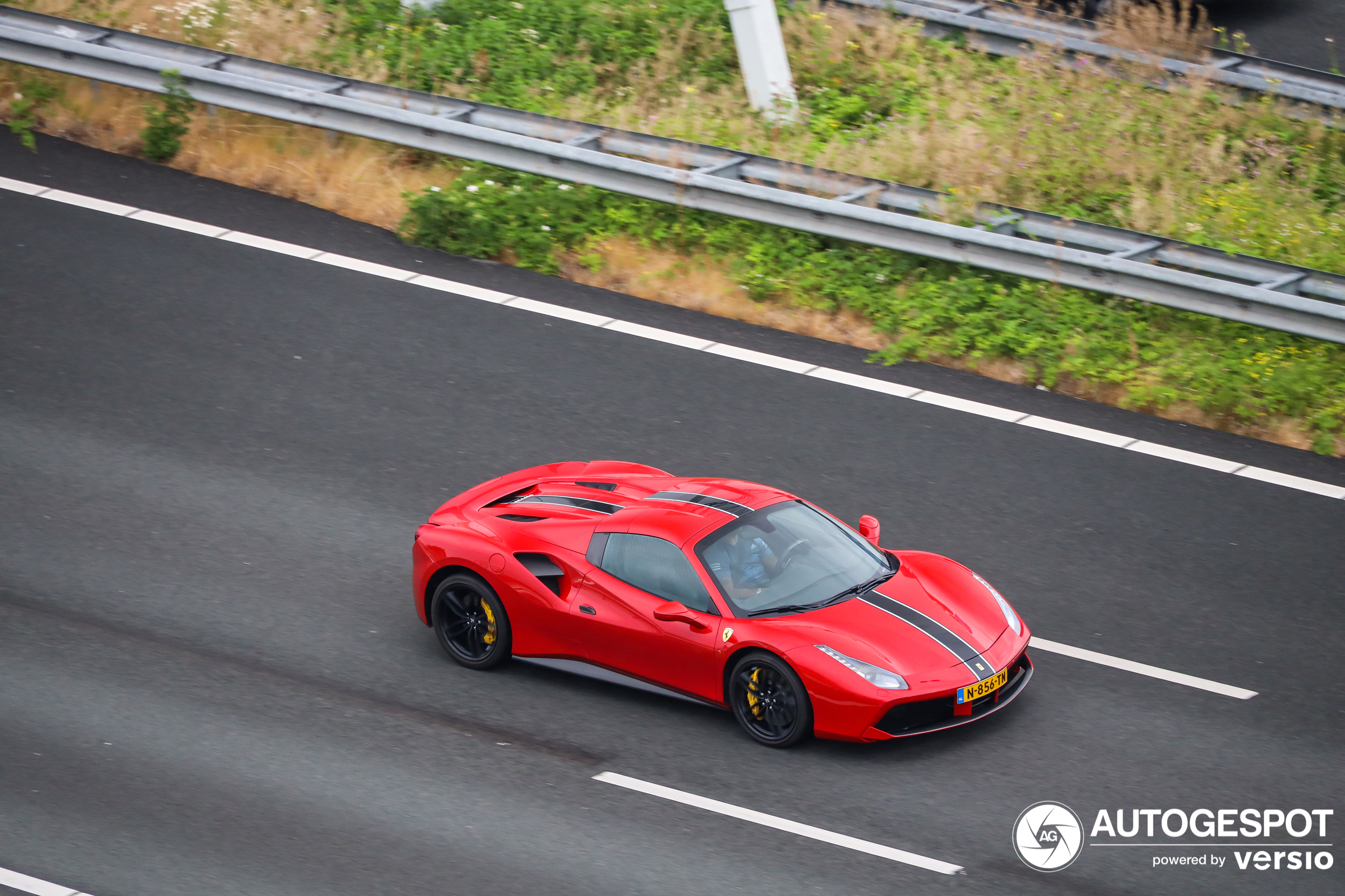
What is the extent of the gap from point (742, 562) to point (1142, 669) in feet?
8.27

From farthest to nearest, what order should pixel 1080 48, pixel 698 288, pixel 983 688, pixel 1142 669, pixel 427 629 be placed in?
1. pixel 1080 48
2. pixel 698 288
3. pixel 427 629
4. pixel 1142 669
5. pixel 983 688

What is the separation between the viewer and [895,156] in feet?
46.0

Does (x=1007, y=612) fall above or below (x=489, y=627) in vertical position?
above

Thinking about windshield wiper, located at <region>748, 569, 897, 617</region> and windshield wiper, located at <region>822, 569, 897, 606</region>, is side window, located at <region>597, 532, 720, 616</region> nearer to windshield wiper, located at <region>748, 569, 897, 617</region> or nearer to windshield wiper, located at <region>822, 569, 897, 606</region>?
windshield wiper, located at <region>748, 569, 897, 617</region>

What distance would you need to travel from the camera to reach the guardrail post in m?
14.5

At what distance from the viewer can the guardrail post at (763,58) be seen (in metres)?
14.5

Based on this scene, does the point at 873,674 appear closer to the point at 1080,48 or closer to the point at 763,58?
the point at 763,58

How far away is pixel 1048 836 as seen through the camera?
7.48 meters

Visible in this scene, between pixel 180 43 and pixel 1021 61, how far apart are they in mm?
8462

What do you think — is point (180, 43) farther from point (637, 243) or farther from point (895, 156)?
point (895, 156)

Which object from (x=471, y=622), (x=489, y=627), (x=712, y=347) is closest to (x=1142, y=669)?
(x=489, y=627)

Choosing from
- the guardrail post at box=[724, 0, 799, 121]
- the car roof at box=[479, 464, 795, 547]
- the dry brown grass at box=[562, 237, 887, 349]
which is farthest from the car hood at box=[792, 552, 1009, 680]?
the guardrail post at box=[724, 0, 799, 121]

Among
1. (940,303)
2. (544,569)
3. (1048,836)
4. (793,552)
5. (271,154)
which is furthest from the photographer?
(271,154)

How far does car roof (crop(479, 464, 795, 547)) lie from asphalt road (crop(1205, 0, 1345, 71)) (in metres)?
10.7
